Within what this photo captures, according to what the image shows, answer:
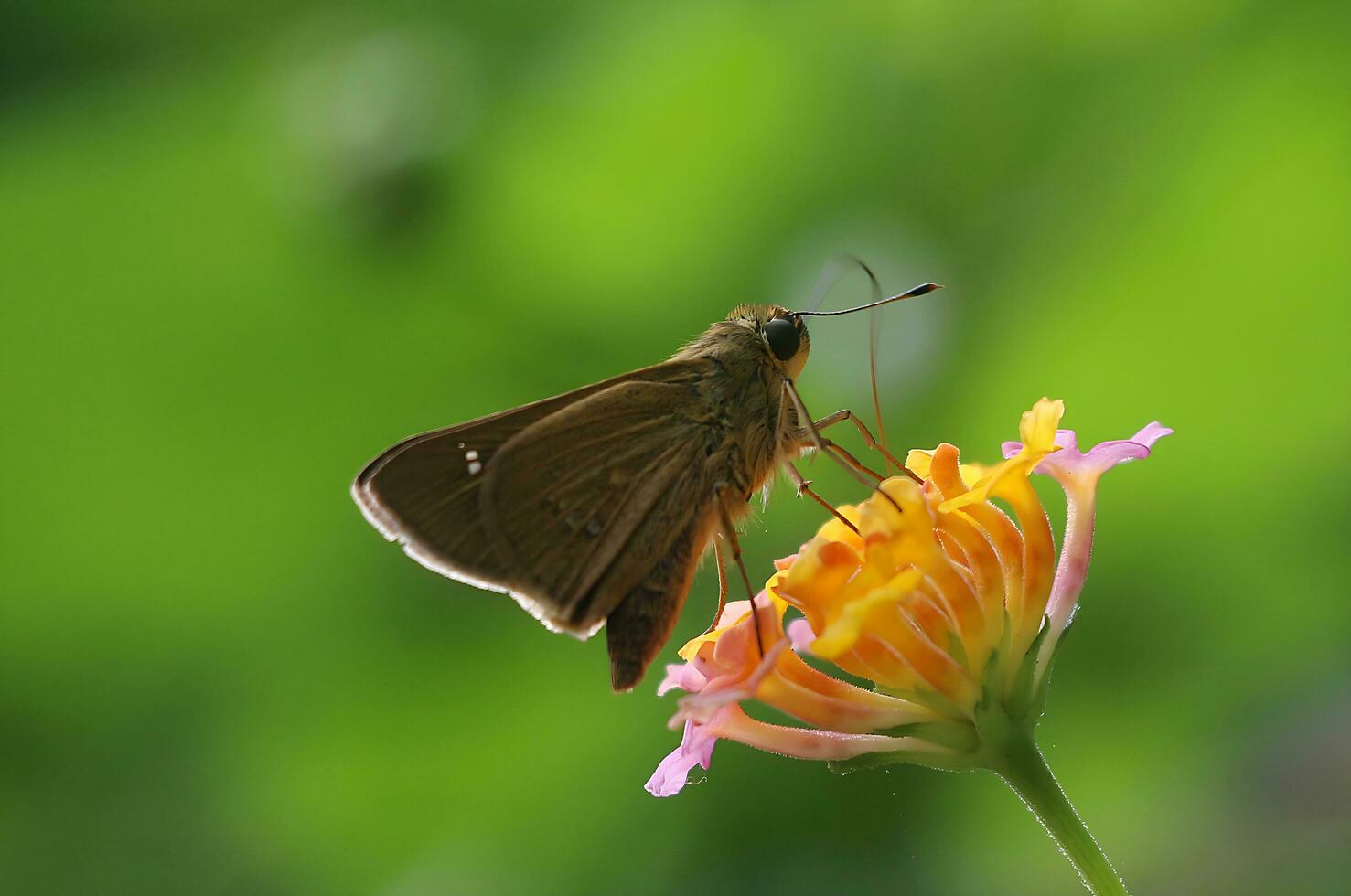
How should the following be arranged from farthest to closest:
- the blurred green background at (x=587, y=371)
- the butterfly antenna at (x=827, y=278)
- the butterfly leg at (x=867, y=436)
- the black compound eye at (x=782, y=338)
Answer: the butterfly antenna at (x=827, y=278), the blurred green background at (x=587, y=371), the black compound eye at (x=782, y=338), the butterfly leg at (x=867, y=436)

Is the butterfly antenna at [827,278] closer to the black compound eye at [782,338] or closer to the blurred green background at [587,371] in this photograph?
the blurred green background at [587,371]

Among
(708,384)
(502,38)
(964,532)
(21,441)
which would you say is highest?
(502,38)

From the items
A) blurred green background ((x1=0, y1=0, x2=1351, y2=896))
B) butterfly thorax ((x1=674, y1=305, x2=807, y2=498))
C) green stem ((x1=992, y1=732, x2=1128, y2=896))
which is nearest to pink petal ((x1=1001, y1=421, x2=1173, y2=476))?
green stem ((x1=992, y1=732, x2=1128, y2=896))

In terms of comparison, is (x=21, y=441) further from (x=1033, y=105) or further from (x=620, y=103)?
(x=1033, y=105)

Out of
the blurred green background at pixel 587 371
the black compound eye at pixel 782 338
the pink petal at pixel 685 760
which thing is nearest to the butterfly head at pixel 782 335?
the black compound eye at pixel 782 338

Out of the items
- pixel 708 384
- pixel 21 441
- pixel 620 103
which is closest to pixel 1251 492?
pixel 708 384

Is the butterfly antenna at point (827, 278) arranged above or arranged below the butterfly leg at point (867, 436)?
below

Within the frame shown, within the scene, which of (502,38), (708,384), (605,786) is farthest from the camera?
(502,38)
